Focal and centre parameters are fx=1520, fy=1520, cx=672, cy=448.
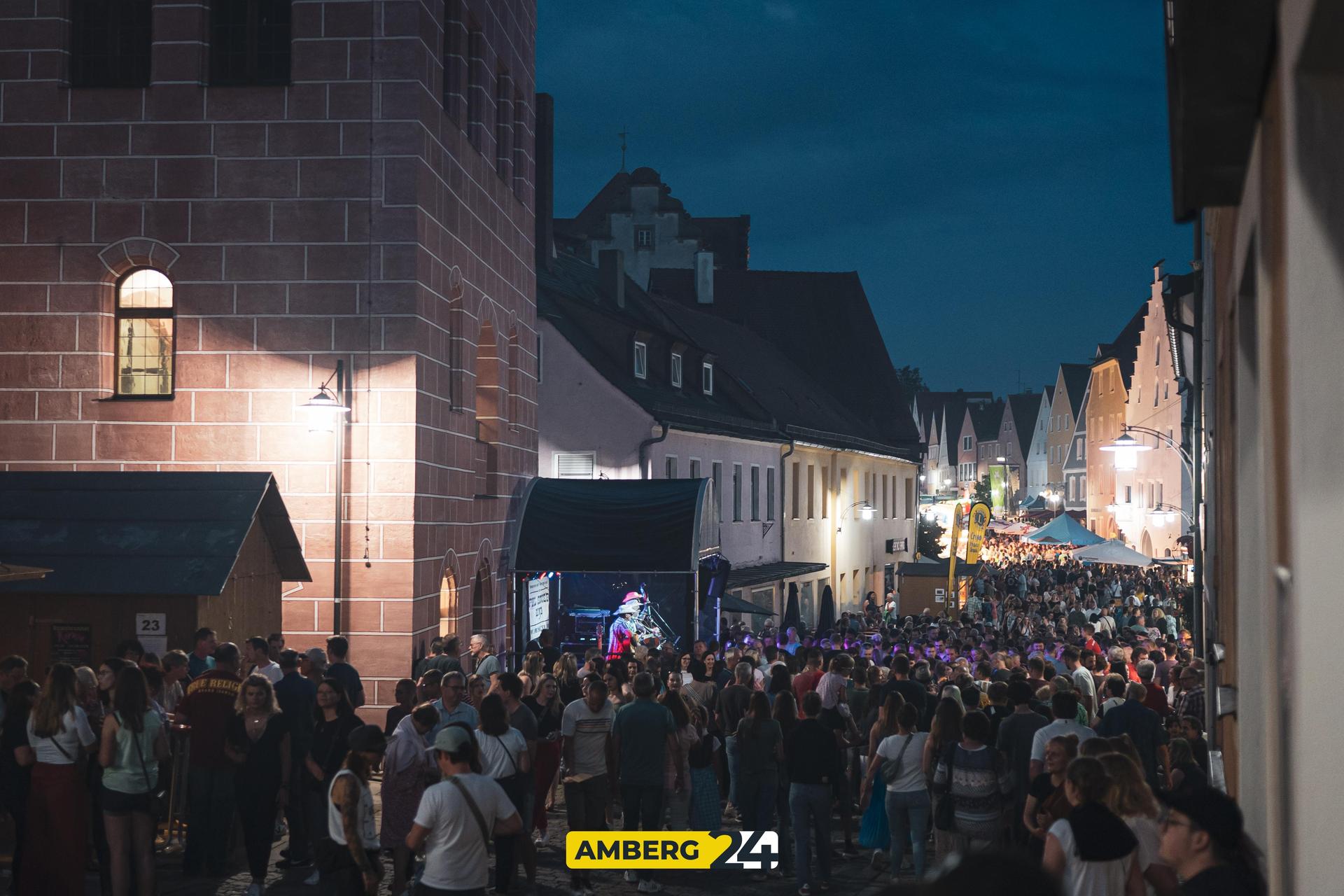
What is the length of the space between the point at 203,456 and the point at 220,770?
8456mm

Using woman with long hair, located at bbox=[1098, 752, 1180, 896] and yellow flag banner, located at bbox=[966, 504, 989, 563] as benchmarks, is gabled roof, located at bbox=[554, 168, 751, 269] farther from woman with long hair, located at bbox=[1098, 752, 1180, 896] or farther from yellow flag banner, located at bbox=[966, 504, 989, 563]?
woman with long hair, located at bbox=[1098, 752, 1180, 896]

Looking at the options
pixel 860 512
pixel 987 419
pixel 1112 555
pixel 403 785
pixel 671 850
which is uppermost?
pixel 987 419

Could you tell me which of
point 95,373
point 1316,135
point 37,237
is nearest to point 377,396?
point 95,373

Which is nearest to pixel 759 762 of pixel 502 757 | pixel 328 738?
pixel 502 757

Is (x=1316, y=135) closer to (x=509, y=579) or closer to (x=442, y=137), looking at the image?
(x=442, y=137)

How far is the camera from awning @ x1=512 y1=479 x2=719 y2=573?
80.7 ft

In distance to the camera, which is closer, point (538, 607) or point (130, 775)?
point (130, 775)

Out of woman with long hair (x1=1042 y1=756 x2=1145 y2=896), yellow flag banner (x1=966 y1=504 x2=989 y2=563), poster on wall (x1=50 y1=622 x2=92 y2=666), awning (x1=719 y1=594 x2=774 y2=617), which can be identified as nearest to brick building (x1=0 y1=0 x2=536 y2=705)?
poster on wall (x1=50 y1=622 x2=92 y2=666)

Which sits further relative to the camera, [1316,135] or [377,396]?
[377,396]

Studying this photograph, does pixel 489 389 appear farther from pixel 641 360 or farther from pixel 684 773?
pixel 684 773

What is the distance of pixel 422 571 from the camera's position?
20.1m

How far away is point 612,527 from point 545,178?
1303 cm

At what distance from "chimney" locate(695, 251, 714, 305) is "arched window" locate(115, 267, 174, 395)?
3485 centimetres

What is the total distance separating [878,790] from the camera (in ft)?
43.3
